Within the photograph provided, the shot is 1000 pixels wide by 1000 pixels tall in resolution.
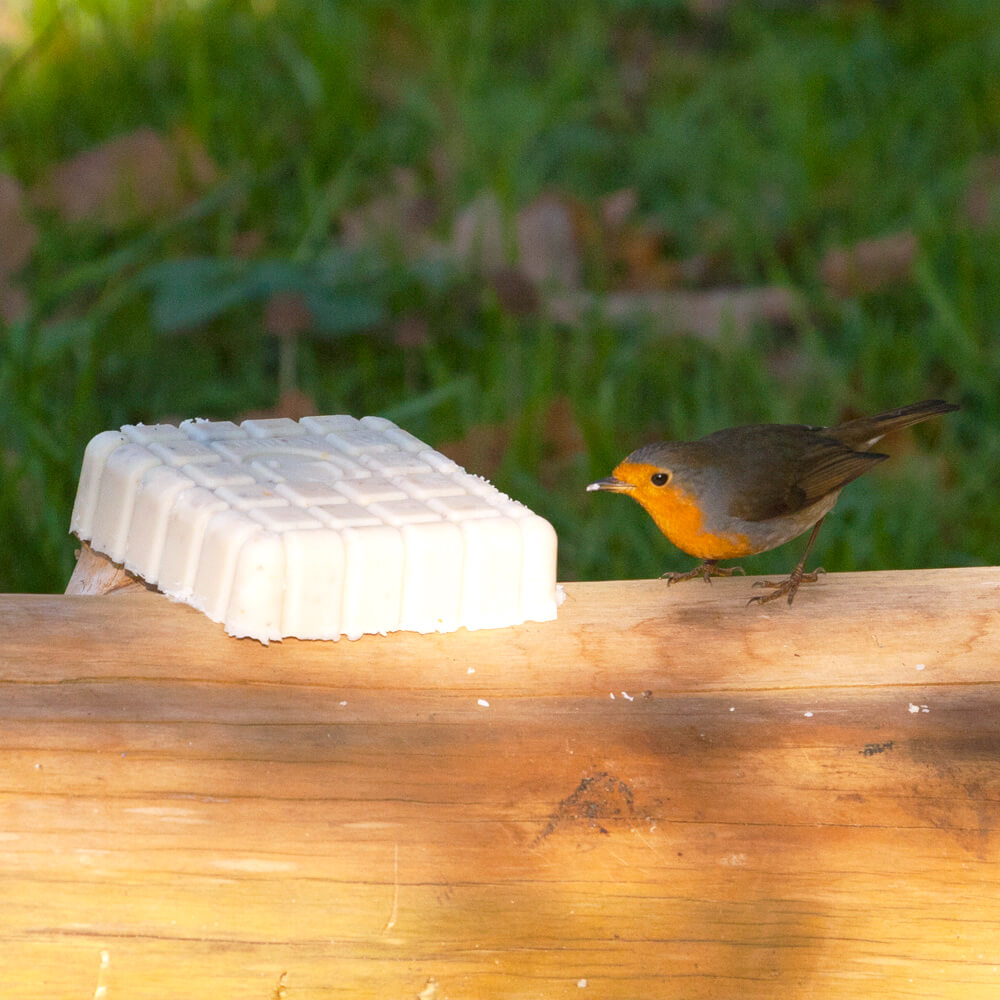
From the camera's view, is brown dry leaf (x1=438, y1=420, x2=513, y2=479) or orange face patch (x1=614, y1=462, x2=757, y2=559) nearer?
orange face patch (x1=614, y1=462, x2=757, y2=559)

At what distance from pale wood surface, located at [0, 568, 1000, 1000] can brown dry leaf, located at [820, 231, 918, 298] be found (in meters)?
2.97

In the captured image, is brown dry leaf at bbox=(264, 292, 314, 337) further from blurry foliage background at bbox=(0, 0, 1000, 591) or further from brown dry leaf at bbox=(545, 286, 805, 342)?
brown dry leaf at bbox=(545, 286, 805, 342)

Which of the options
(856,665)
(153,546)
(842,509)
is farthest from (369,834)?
(842,509)

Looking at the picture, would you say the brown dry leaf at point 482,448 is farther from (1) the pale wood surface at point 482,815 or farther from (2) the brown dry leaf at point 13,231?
(1) the pale wood surface at point 482,815

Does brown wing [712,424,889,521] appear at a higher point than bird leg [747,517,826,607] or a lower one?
lower

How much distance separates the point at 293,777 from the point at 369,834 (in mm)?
109

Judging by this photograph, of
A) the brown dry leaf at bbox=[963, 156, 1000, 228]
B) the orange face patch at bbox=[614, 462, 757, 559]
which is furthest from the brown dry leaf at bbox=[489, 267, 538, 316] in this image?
the orange face patch at bbox=[614, 462, 757, 559]

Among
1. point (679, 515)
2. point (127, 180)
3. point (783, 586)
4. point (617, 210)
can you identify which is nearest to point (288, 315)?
point (127, 180)

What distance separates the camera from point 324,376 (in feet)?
13.9

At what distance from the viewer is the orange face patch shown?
8.89ft

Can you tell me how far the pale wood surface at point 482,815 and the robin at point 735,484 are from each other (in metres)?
0.77

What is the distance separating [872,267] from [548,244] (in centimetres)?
105

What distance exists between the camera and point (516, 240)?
4.82m

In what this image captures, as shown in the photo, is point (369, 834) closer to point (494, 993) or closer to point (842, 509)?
point (494, 993)
